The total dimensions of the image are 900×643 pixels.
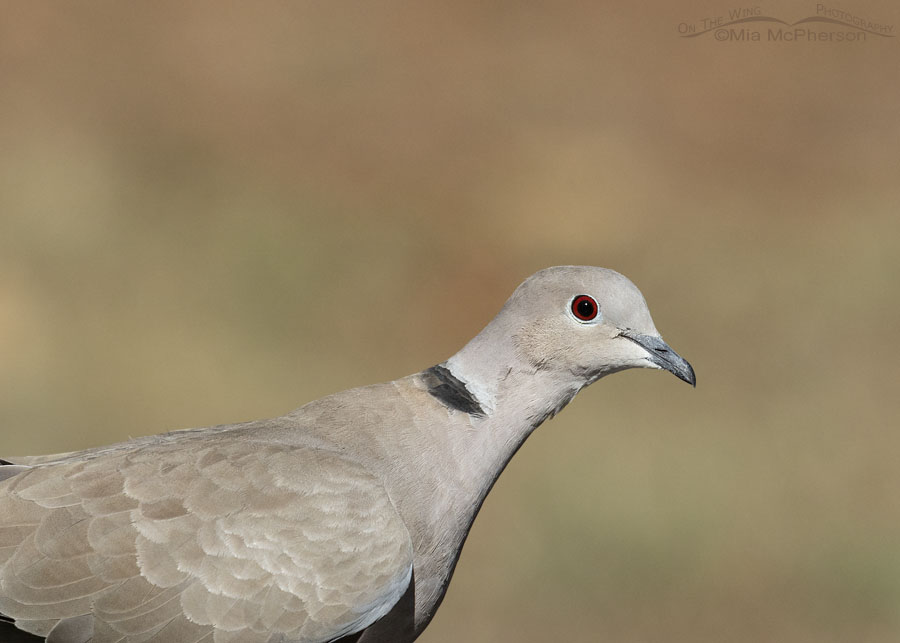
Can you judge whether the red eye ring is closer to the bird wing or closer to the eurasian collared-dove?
the eurasian collared-dove

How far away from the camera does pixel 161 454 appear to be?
2717 millimetres

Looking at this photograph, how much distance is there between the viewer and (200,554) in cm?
255

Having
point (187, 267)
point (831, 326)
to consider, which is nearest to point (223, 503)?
point (187, 267)

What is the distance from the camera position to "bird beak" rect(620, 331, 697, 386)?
9.19 feet

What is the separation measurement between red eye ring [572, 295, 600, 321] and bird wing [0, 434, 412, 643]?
72 cm

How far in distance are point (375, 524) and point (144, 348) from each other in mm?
5339

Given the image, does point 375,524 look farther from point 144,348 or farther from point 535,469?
point 144,348

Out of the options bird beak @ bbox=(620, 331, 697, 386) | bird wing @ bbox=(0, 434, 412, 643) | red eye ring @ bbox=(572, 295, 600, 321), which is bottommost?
bird wing @ bbox=(0, 434, 412, 643)

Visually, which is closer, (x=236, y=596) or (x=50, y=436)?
(x=236, y=596)

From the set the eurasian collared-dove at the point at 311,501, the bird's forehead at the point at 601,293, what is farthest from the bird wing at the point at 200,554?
the bird's forehead at the point at 601,293

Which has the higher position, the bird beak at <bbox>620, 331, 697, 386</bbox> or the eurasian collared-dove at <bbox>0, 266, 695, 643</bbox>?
the bird beak at <bbox>620, 331, 697, 386</bbox>

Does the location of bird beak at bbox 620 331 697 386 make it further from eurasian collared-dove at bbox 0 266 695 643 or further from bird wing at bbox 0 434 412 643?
bird wing at bbox 0 434 412 643

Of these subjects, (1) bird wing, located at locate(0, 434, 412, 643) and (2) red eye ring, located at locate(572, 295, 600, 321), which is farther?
(2) red eye ring, located at locate(572, 295, 600, 321)

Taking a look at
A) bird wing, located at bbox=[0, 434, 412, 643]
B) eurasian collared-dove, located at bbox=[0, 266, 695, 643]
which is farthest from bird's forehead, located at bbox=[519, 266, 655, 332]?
bird wing, located at bbox=[0, 434, 412, 643]
